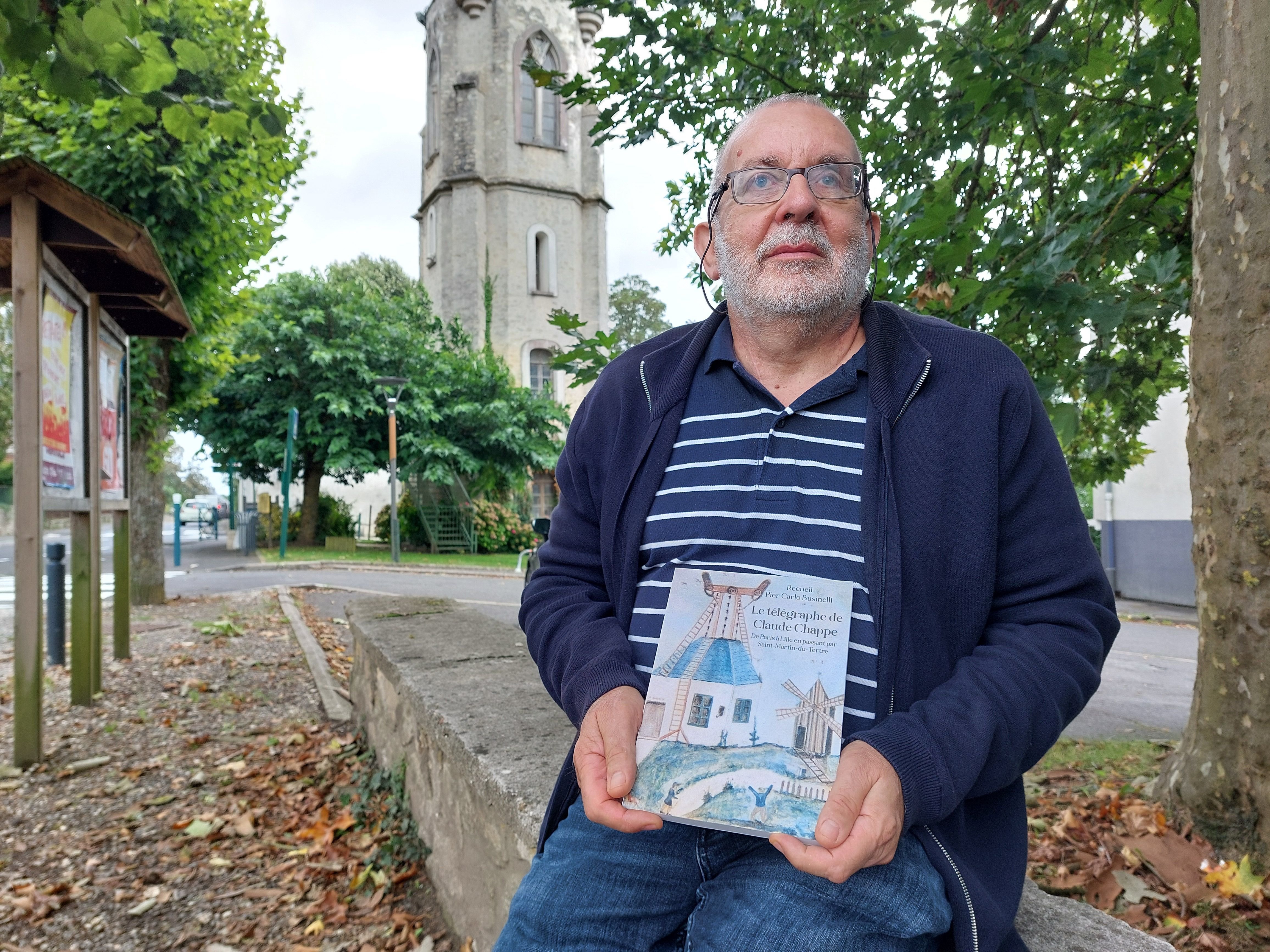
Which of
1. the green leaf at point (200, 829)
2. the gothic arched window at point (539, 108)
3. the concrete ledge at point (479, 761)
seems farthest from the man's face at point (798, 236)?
the gothic arched window at point (539, 108)

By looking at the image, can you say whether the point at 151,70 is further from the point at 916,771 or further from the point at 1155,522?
the point at 1155,522

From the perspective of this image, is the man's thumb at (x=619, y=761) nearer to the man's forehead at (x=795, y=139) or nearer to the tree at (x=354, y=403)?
the man's forehead at (x=795, y=139)

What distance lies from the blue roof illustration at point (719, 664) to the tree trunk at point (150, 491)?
385 inches

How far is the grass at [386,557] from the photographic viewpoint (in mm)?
21312

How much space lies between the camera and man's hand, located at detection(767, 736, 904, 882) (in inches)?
48.9

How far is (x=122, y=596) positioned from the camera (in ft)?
23.3

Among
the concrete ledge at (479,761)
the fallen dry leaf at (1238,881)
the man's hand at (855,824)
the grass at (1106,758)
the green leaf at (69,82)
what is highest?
the green leaf at (69,82)

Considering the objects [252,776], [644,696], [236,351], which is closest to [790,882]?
[644,696]

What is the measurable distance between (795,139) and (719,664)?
111 cm

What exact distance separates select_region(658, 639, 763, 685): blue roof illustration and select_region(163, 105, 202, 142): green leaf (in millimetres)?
3248

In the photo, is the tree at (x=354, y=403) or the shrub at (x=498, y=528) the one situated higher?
the tree at (x=354, y=403)

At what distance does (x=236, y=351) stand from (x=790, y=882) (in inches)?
990

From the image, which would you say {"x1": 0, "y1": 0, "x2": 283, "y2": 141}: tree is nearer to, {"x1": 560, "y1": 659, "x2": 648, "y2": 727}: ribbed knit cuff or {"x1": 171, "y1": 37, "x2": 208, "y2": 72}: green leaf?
{"x1": 171, "y1": 37, "x2": 208, "y2": 72}: green leaf

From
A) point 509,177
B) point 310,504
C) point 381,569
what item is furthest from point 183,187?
point 509,177
